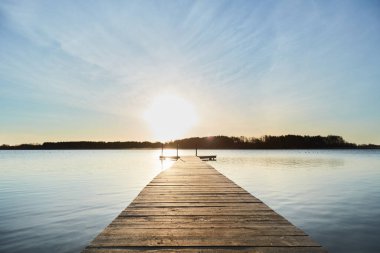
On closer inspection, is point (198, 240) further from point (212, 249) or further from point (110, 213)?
point (110, 213)

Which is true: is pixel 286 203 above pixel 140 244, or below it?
below

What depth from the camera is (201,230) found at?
15.4 ft

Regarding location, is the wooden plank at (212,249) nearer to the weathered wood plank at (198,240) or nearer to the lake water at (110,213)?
the weathered wood plank at (198,240)

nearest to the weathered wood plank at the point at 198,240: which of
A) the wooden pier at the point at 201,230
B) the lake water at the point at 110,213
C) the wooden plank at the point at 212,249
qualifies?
the wooden pier at the point at 201,230

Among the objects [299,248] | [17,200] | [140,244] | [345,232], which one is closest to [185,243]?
[140,244]

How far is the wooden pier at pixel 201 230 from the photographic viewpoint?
3875 millimetres

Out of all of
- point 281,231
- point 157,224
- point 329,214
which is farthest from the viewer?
point 329,214

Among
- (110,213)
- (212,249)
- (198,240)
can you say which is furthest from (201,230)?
(110,213)

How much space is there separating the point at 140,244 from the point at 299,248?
2.20m

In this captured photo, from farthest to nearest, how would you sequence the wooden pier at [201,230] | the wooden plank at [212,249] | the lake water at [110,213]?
the lake water at [110,213] → the wooden pier at [201,230] → the wooden plank at [212,249]

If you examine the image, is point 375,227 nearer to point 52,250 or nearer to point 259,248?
point 259,248

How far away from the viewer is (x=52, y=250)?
832 cm

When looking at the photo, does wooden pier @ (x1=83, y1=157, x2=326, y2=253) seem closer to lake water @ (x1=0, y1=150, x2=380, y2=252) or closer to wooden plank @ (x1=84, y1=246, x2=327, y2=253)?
wooden plank @ (x1=84, y1=246, x2=327, y2=253)

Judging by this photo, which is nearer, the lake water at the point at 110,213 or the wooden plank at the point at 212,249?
the wooden plank at the point at 212,249
